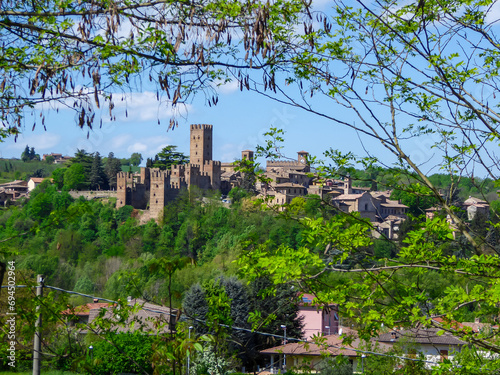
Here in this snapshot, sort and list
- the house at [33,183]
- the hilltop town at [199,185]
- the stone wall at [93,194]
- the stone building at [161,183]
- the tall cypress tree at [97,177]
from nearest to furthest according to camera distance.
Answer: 1. the hilltop town at [199,185]
2. the stone building at [161,183]
3. the stone wall at [93,194]
4. the tall cypress tree at [97,177]
5. the house at [33,183]

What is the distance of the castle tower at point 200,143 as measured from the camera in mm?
75125

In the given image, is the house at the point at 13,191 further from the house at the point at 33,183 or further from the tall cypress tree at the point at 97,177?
the tall cypress tree at the point at 97,177

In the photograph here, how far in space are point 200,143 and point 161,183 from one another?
10707mm

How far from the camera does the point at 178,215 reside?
2501 inches

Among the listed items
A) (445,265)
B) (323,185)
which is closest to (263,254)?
(323,185)

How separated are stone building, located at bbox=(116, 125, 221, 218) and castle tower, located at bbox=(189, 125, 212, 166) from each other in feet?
4.97

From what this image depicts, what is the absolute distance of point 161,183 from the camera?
6681cm

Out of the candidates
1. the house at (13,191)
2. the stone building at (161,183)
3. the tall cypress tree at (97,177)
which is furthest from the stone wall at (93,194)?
the house at (13,191)

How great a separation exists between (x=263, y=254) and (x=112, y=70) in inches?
71.2

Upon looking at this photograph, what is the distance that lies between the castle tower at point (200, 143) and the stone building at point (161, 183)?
1.51 metres

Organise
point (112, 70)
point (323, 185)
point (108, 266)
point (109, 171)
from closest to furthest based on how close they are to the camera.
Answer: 1. point (112, 70)
2. point (323, 185)
3. point (108, 266)
4. point (109, 171)

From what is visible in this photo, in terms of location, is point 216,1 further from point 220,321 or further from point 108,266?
point 108,266

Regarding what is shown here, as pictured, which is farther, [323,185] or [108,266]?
[108,266]

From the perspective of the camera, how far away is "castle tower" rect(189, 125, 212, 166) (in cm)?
7512
